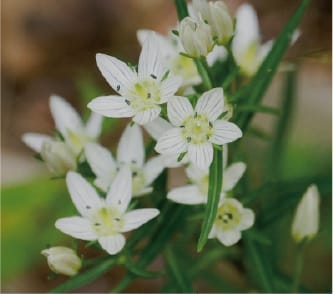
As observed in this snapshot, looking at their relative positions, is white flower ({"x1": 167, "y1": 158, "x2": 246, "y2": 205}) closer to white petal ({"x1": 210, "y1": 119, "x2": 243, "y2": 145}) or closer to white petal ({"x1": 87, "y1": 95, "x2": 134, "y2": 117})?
white petal ({"x1": 210, "y1": 119, "x2": 243, "y2": 145})

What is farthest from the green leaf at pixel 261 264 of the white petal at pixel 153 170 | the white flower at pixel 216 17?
the white flower at pixel 216 17

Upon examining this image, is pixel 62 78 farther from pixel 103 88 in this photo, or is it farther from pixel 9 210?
pixel 9 210

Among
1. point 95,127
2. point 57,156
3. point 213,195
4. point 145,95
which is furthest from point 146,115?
point 95,127

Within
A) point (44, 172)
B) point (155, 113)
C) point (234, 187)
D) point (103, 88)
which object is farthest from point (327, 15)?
point (155, 113)

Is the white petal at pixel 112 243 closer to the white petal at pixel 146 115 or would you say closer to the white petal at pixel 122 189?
the white petal at pixel 122 189

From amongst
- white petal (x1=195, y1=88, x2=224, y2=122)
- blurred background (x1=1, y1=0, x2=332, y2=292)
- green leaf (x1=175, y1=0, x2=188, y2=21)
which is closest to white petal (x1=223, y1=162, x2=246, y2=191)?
white petal (x1=195, y1=88, x2=224, y2=122)
